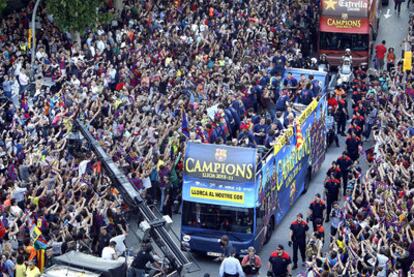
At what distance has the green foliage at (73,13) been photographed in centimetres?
4588

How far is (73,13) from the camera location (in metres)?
45.9

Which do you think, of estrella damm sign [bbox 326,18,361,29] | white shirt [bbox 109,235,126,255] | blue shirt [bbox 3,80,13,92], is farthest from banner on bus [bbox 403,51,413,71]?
white shirt [bbox 109,235,126,255]

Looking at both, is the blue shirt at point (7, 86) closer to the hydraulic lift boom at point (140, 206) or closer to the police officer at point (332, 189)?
the hydraulic lift boom at point (140, 206)

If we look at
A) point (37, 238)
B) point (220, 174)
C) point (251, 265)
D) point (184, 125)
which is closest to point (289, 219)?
point (184, 125)

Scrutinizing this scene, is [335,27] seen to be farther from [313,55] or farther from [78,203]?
[78,203]

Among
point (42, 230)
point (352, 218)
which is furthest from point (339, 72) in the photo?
point (42, 230)

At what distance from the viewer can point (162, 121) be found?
4022 cm

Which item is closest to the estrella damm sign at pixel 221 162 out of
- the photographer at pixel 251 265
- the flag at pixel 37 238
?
the photographer at pixel 251 265

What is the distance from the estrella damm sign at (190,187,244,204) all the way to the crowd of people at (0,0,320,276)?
6.94 feet

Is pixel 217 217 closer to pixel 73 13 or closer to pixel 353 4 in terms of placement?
pixel 73 13

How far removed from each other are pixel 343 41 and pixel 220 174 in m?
21.6

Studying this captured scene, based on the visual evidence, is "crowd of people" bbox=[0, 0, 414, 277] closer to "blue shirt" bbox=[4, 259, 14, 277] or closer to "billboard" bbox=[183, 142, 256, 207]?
"blue shirt" bbox=[4, 259, 14, 277]

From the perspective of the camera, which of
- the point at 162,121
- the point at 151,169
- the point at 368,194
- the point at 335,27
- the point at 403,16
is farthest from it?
the point at 403,16

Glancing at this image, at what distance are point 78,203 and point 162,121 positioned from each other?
7.25 meters
